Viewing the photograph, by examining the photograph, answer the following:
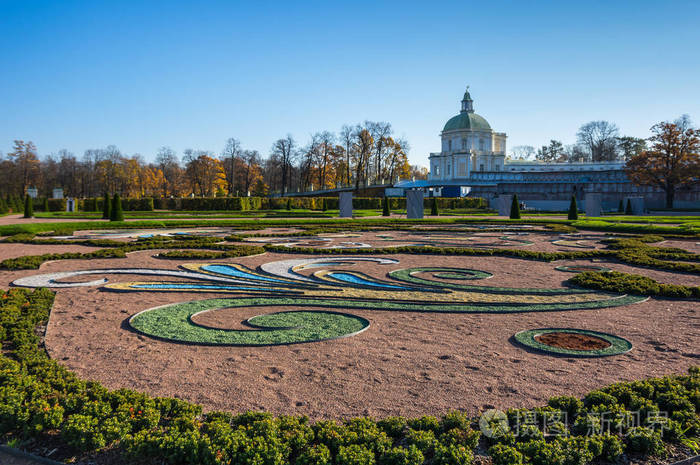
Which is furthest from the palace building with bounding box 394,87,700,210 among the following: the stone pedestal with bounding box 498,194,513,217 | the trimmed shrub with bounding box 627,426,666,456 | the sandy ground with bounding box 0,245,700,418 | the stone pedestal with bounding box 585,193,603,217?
the trimmed shrub with bounding box 627,426,666,456

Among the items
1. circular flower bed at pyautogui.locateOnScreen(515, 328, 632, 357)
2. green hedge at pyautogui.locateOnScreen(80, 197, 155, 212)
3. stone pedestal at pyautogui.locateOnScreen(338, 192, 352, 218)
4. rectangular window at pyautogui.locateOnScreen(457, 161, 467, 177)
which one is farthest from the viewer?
rectangular window at pyautogui.locateOnScreen(457, 161, 467, 177)

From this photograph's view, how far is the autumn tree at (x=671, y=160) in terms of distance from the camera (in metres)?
49.9

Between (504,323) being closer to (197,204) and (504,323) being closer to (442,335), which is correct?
(442,335)

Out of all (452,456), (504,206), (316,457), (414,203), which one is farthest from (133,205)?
(452,456)

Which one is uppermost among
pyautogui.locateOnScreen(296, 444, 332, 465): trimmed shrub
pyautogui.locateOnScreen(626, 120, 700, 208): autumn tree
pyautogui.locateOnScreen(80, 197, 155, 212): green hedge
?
pyautogui.locateOnScreen(626, 120, 700, 208): autumn tree

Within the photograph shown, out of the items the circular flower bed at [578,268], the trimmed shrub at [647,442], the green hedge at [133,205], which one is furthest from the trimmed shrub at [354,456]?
the green hedge at [133,205]

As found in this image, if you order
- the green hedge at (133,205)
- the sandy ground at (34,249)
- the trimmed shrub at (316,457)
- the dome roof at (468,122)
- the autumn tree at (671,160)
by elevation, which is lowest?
the trimmed shrub at (316,457)

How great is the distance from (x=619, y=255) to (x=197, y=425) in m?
12.1

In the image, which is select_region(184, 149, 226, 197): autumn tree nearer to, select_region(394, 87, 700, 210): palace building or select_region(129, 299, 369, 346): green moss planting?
select_region(394, 87, 700, 210): palace building

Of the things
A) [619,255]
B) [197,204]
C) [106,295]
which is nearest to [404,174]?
[197,204]

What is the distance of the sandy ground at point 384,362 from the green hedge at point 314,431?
0.35m

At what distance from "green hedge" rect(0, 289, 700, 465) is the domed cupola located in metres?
95.6

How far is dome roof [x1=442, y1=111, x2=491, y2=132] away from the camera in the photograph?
95250mm

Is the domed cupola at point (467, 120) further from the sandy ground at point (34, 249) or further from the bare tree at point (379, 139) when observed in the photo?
the sandy ground at point (34, 249)
